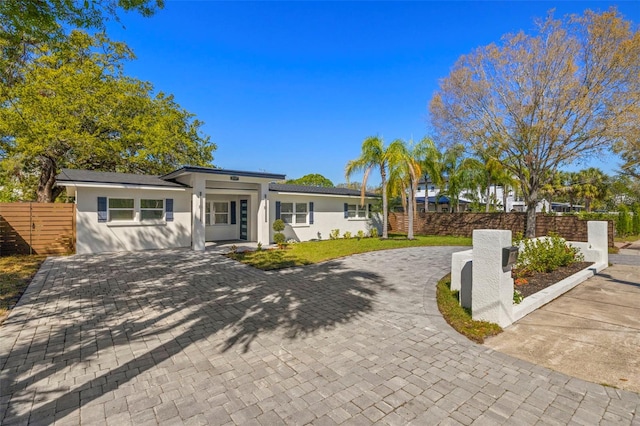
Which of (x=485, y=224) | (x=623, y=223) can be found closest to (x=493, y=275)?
(x=485, y=224)

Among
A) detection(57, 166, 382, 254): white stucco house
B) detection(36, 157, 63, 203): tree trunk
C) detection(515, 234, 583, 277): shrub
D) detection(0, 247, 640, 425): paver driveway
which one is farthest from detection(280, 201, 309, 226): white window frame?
detection(36, 157, 63, 203): tree trunk

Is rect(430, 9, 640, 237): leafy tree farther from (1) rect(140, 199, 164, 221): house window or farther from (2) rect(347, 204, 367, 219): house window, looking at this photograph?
(1) rect(140, 199, 164, 221): house window

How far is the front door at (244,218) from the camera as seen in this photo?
16344 millimetres

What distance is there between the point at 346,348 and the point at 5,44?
11030 mm

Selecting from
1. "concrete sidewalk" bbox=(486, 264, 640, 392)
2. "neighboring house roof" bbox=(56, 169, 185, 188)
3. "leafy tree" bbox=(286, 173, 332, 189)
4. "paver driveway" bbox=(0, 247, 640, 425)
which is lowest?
"paver driveway" bbox=(0, 247, 640, 425)

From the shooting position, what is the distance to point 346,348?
13.3 ft

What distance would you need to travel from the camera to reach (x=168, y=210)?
13445 mm

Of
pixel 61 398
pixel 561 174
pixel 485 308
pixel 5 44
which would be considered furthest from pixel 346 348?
pixel 561 174

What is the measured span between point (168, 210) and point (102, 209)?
2419mm

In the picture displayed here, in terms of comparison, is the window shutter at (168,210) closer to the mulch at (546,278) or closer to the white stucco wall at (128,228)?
the white stucco wall at (128,228)

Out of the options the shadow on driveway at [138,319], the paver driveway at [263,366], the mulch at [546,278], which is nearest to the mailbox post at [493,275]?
the paver driveway at [263,366]

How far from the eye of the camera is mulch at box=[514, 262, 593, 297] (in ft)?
20.4

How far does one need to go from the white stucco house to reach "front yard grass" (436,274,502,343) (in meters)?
10.1

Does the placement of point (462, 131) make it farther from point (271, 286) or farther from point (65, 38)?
point (65, 38)
